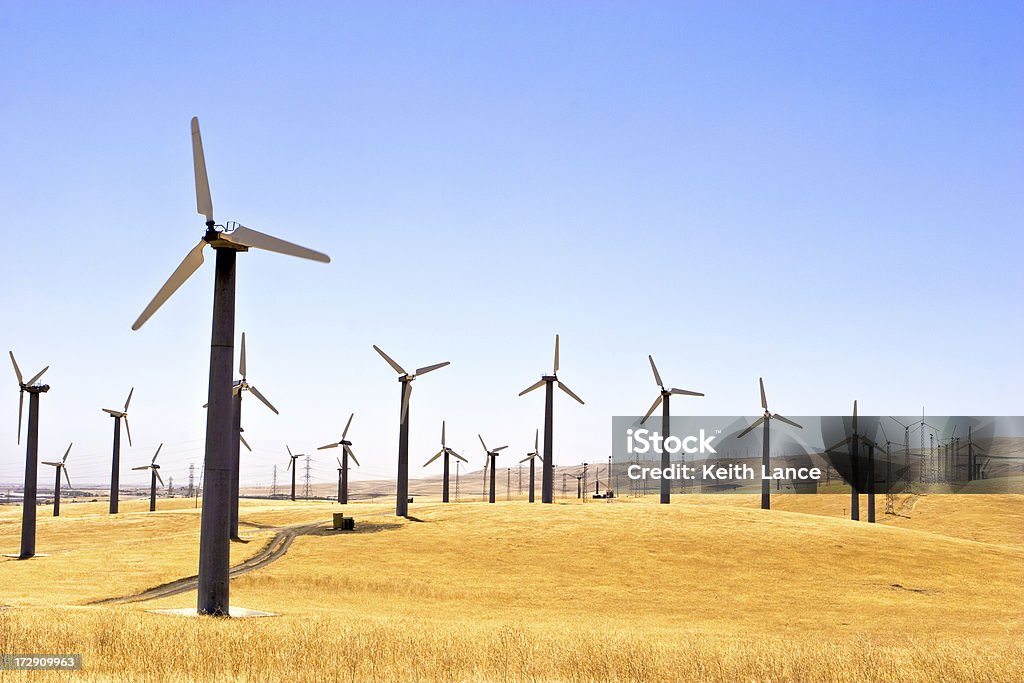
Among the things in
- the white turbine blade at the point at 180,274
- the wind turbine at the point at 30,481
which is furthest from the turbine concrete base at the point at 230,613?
the wind turbine at the point at 30,481

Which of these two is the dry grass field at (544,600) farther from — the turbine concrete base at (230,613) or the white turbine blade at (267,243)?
the white turbine blade at (267,243)

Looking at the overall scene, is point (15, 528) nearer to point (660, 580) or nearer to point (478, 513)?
point (478, 513)

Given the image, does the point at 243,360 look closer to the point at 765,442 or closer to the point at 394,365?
the point at 394,365

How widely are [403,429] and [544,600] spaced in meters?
45.9

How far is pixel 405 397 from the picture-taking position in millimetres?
105750

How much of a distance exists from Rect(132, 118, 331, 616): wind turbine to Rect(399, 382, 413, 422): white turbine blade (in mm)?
62457

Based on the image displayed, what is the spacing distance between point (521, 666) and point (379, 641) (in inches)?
212

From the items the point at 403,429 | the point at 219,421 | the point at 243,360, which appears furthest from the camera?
the point at 403,429

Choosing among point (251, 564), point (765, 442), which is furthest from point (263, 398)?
point (765, 442)

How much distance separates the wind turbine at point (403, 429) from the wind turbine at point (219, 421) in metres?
59.9

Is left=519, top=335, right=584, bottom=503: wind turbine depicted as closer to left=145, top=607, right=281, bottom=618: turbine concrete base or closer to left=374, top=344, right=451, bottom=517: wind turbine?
left=374, top=344, right=451, bottom=517: wind turbine

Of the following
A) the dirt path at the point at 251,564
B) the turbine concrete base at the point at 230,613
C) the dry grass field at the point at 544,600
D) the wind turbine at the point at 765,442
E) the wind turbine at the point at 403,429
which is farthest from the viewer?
the wind turbine at the point at 765,442

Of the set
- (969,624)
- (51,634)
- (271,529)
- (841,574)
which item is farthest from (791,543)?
(51,634)

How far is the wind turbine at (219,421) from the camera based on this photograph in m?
40.6
